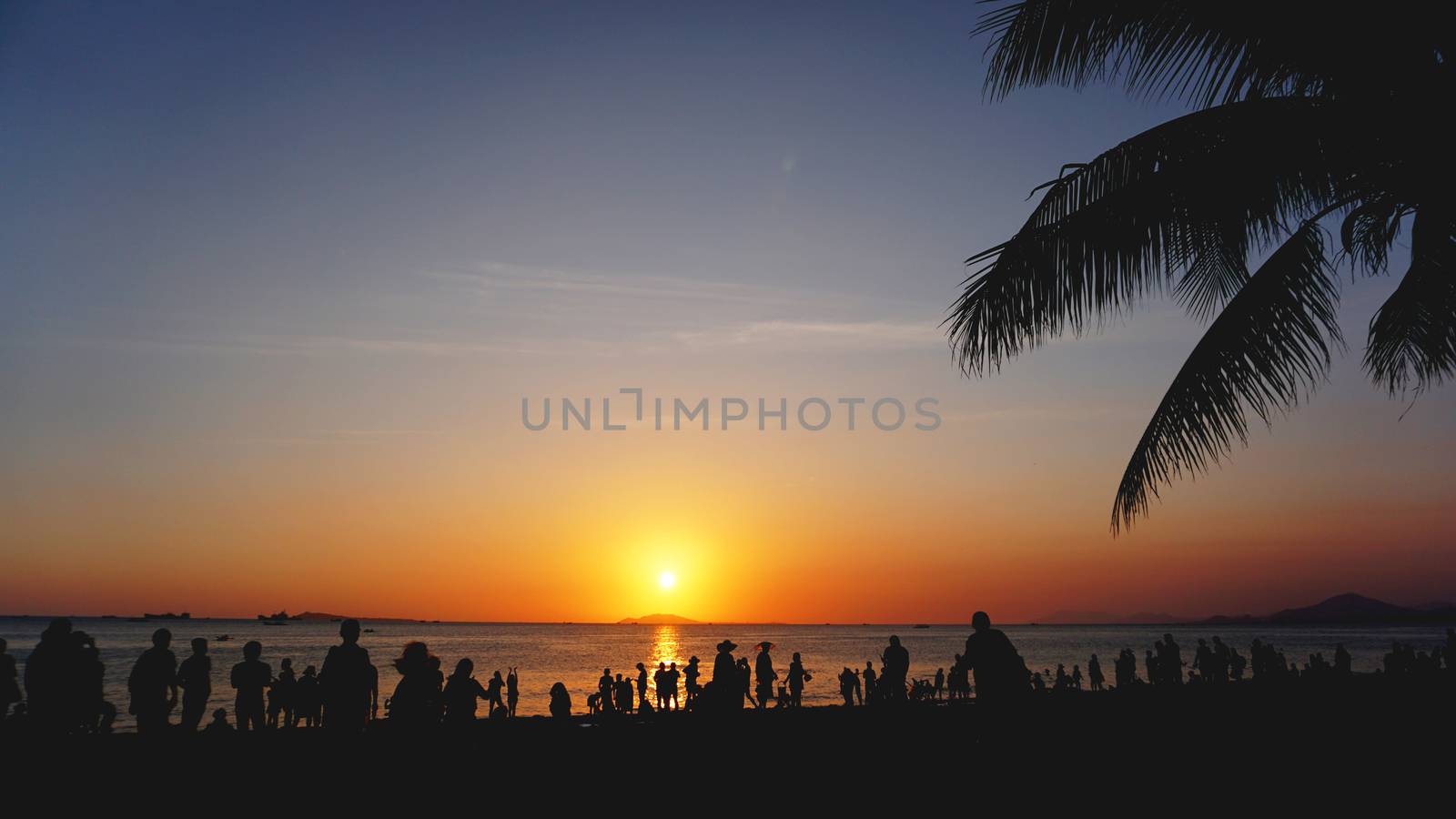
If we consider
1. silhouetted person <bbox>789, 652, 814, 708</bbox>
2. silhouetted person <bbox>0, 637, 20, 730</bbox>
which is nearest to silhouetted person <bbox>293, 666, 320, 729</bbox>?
silhouetted person <bbox>0, 637, 20, 730</bbox>

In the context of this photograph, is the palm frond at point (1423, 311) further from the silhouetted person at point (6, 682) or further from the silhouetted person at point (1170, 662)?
the silhouetted person at point (1170, 662)

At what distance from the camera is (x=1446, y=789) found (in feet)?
27.6

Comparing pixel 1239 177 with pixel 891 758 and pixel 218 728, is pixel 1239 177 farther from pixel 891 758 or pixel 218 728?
pixel 218 728

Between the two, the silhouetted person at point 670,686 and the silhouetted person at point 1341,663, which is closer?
the silhouetted person at point 670,686

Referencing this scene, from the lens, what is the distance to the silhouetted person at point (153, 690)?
431 inches

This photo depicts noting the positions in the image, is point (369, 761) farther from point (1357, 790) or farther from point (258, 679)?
point (1357, 790)

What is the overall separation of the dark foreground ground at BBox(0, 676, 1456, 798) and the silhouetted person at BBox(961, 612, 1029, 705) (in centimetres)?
19

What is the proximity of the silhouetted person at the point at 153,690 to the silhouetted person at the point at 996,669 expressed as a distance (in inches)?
382

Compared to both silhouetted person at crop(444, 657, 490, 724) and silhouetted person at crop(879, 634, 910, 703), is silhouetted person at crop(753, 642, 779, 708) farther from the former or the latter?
silhouetted person at crop(444, 657, 490, 724)

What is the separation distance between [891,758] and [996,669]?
308 cm

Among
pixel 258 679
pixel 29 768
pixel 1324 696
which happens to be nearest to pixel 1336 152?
pixel 29 768

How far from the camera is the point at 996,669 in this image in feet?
31.0

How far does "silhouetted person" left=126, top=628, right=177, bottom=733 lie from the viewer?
10945 mm

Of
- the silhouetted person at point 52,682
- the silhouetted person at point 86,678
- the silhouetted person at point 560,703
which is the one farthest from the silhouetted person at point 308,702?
the silhouetted person at point 52,682
